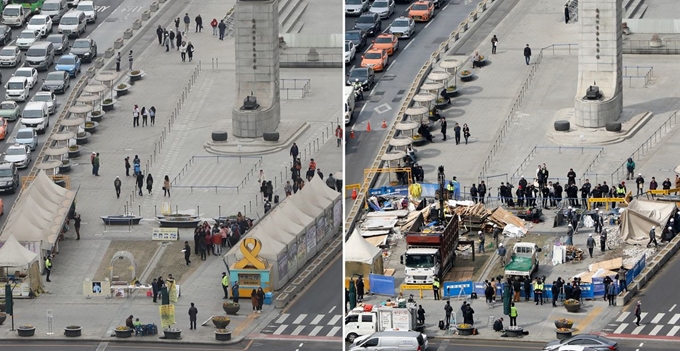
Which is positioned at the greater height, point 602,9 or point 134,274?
point 602,9

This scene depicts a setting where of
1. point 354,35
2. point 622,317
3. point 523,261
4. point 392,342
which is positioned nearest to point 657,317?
point 622,317

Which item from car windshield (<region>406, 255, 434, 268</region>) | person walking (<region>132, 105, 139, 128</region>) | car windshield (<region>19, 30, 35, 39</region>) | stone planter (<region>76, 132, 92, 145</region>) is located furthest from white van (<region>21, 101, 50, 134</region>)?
car windshield (<region>406, 255, 434, 268</region>)

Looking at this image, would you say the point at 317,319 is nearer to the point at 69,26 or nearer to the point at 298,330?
the point at 298,330

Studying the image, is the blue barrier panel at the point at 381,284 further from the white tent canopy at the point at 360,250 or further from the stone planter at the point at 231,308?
the stone planter at the point at 231,308

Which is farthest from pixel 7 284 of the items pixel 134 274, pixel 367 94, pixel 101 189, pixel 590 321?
pixel 367 94

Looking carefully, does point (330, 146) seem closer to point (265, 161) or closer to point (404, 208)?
point (265, 161)

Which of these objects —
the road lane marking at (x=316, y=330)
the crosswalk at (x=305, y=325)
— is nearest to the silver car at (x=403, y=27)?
the crosswalk at (x=305, y=325)

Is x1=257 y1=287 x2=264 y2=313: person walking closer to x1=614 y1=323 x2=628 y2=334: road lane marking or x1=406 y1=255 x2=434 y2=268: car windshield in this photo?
x1=406 y1=255 x2=434 y2=268: car windshield

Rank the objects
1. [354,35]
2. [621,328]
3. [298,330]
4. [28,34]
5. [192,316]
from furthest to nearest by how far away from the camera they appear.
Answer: [28,34] → [354,35] → [192,316] → [298,330] → [621,328]
